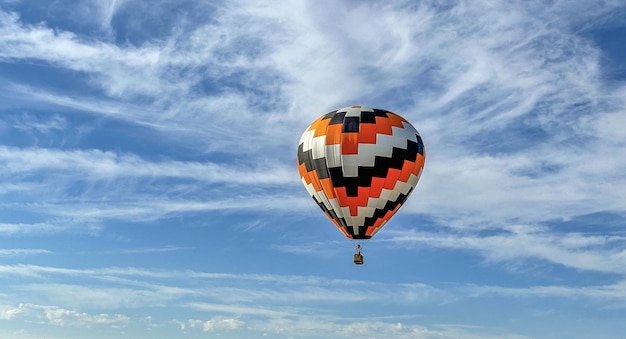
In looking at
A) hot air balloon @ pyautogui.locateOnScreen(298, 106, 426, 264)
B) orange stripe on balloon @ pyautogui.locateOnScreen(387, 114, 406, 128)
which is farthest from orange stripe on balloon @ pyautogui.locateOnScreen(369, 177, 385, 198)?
orange stripe on balloon @ pyautogui.locateOnScreen(387, 114, 406, 128)

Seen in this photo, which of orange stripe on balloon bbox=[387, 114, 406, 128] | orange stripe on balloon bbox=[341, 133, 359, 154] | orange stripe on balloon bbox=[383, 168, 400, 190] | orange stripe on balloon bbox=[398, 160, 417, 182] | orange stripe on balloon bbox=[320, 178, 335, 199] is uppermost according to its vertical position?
orange stripe on balloon bbox=[387, 114, 406, 128]

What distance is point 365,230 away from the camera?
2862 inches

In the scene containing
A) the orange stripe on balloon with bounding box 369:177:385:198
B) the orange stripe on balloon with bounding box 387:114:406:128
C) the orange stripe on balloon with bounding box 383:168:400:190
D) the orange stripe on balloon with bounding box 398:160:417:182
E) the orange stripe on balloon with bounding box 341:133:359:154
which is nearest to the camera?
the orange stripe on balloon with bounding box 341:133:359:154

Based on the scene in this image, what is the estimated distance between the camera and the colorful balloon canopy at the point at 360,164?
71250mm

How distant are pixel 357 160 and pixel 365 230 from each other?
19.0 feet

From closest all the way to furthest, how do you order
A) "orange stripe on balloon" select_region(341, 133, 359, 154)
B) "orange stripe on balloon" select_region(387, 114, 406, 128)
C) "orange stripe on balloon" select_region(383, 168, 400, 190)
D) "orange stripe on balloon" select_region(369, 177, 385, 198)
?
"orange stripe on balloon" select_region(341, 133, 359, 154) → "orange stripe on balloon" select_region(369, 177, 385, 198) → "orange stripe on balloon" select_region(383, 168, 400, 190) → "orange stripe on balloon" select_region(387, 114, 406, 128)

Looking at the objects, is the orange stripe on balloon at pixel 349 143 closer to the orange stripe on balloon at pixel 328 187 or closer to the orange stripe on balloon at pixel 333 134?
the orange stripe on balloon at pixel 333 134

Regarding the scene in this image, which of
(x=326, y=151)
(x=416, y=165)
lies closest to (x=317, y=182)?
(x=326, y=151)

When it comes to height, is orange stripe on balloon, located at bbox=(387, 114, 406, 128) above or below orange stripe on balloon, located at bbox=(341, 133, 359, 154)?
above

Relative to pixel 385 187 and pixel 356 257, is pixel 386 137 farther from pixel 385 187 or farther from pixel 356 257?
pixel 356 257

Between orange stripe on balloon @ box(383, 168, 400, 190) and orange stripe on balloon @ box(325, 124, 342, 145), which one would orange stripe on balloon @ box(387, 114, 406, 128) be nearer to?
orange stripe on balloon @ box(383, 168, 400, 190)

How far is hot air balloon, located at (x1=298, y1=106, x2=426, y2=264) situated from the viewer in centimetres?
7125

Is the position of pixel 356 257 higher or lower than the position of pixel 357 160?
lower

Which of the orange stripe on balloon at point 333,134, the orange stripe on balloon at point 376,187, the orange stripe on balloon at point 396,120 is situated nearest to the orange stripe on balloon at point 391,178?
the orange stripe on balloon at point 376,187
